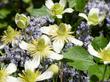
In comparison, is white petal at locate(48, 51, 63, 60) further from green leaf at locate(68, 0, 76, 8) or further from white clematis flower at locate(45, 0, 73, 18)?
green leaf at locate(68, 0, 76, 8)

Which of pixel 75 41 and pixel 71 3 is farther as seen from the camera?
pixel 71 3

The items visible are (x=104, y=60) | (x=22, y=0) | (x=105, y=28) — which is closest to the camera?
(x=104, y=60)

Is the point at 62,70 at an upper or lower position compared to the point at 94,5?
lower

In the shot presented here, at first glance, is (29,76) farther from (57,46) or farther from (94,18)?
(94,18)

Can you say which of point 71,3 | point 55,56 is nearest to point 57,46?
point 55,56

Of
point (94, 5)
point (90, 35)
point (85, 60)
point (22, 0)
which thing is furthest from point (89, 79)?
point (22, 0)

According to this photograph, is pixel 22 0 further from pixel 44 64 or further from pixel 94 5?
pixel 44 64

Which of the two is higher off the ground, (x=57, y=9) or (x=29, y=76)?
(x=57, y=9)

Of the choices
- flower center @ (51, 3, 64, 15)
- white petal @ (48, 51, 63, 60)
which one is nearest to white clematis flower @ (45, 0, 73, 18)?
flower center @ (51, 3, 64, 15)

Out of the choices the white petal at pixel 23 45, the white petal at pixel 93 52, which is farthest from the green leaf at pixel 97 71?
the white petal at pixel 23 45
